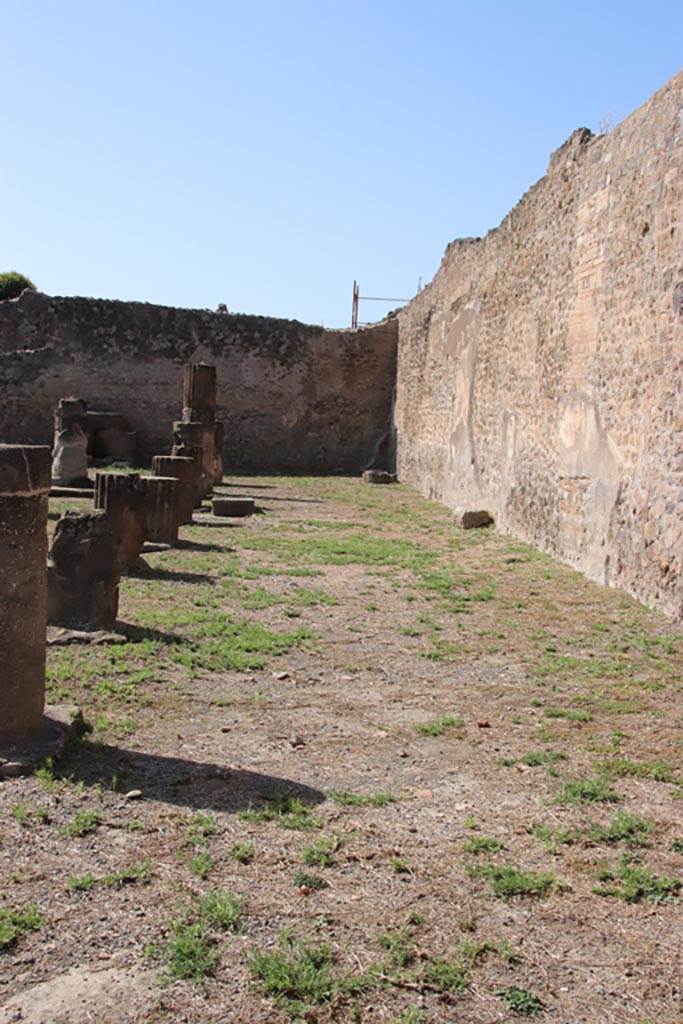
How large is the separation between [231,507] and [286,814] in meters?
10.2

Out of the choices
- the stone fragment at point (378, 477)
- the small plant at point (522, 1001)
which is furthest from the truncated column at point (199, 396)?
the small plant at point (522, 1001)

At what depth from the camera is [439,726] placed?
192 inches

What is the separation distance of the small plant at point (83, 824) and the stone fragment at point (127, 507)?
545 centimetres

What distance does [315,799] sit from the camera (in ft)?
12.8

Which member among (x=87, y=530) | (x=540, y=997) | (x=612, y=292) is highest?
(x=612, y=292)

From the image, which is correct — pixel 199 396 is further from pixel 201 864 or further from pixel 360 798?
pixel 201 864

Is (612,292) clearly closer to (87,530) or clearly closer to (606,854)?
(87,530)

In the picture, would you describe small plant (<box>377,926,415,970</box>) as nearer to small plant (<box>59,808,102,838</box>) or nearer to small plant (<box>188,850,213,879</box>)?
small plant (<box>188,850,213,879</box>)

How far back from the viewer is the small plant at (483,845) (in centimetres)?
347

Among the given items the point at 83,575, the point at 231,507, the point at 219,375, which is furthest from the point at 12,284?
the point at 83,575

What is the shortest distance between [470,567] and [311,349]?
14.9 meters

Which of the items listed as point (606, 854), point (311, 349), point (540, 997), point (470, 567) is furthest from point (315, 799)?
point (311, 349)

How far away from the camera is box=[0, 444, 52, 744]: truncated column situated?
414 cm

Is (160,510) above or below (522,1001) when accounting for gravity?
above
